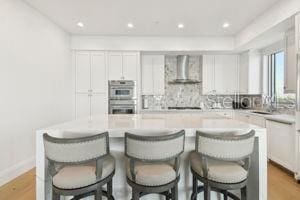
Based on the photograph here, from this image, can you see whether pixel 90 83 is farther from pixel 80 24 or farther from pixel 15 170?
pixel 15 170

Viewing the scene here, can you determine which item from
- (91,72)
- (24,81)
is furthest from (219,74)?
(24,81)

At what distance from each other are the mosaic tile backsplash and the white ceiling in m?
1.10

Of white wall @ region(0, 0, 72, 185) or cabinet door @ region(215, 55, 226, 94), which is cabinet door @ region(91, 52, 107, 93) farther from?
cabinet door @ region(215, 55, 226, 94)

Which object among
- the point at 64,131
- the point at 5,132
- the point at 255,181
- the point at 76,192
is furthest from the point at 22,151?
the point at 255,181

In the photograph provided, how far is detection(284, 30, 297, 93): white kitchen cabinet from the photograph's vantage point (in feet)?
11.2

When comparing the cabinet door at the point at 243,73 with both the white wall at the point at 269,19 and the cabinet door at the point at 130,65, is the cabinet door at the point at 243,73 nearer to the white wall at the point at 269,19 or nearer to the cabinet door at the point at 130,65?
the white wall at the point at 269,19

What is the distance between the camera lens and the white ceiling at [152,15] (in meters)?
3.54

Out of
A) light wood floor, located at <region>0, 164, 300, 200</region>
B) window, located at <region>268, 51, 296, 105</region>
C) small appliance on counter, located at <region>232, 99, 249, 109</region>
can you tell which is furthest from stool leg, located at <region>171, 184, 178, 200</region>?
small appliance on counter, located at <region>232, 99, 249, 109</region>

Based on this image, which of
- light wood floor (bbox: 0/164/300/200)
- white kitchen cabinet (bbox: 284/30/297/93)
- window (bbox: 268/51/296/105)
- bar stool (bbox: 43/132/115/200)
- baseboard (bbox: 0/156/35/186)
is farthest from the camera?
window (bbox: 268/51/296/105)

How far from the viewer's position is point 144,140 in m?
1.65

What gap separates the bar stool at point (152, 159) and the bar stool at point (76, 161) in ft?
0.75

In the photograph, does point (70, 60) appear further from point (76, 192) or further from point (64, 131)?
point (76, 192)

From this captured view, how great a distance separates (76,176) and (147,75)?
4337 millimetres

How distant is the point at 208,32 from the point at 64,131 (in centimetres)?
424
